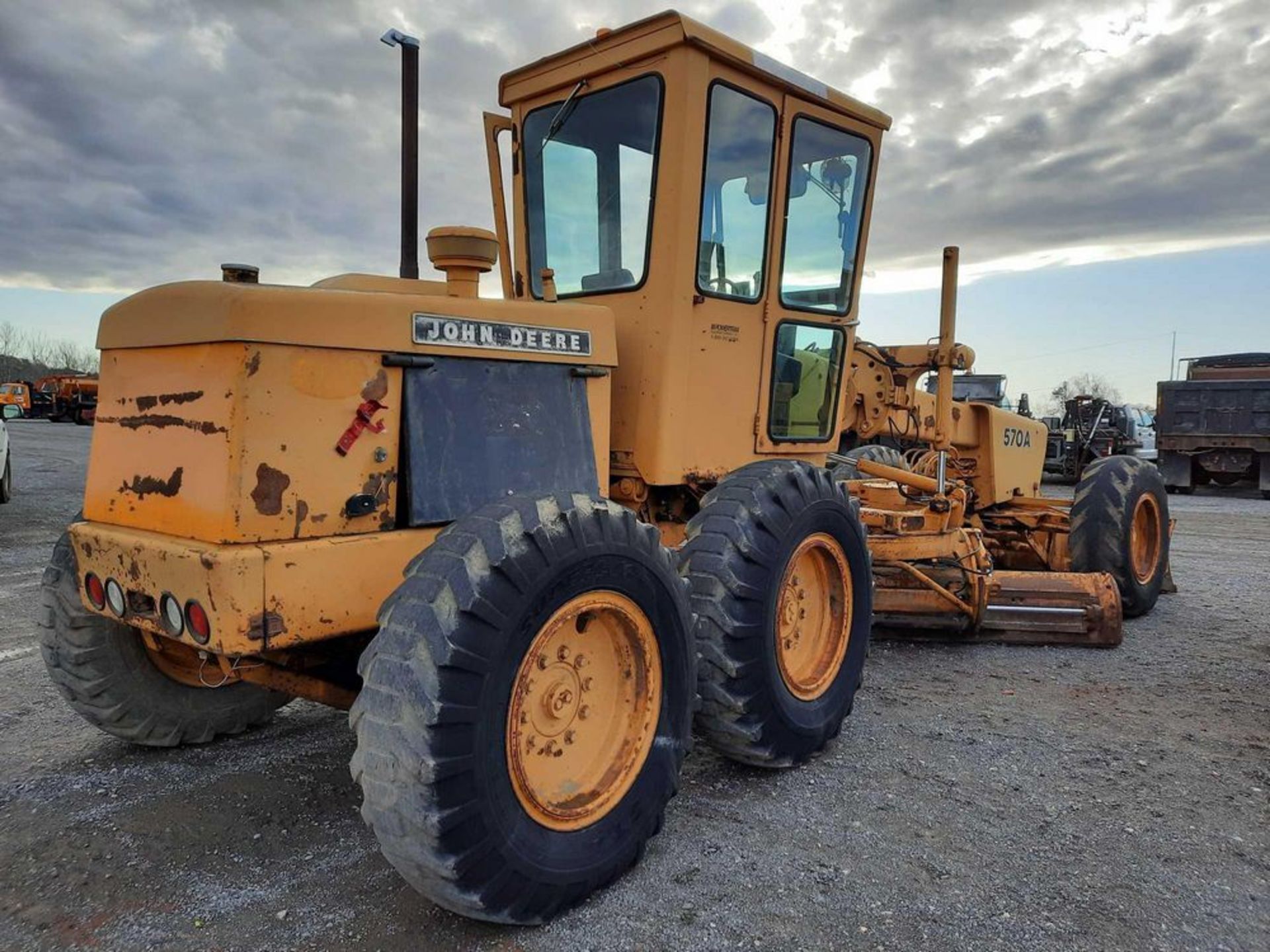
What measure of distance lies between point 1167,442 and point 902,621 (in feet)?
50.4

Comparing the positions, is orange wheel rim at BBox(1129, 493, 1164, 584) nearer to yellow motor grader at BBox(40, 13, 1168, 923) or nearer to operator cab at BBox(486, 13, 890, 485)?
yellow motor grader at BBox(40, 13, 1168, 923)

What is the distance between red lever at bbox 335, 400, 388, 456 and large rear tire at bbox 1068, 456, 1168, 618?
5.71 m

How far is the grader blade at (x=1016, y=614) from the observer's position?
584 cm

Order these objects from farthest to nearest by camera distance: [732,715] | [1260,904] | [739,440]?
[739,440], [732,715], [1260,904]

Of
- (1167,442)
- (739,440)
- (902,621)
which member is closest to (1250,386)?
(1167,442)

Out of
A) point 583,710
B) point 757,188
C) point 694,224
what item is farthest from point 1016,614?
point 583,710

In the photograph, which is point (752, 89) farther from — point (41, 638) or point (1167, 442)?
point (1167, 442)

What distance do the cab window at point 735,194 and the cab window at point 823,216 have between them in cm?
17

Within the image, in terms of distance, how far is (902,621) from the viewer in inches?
232

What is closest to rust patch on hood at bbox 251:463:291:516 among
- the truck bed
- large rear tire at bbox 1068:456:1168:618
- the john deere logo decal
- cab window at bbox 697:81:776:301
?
the john deere logo decal

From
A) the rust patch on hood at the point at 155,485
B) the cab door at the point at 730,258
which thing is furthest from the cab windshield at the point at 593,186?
the rust patch on hood at the point at 155,485

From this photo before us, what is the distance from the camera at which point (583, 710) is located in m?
2.93

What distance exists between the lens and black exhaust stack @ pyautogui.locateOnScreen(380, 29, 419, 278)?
18.8 ft

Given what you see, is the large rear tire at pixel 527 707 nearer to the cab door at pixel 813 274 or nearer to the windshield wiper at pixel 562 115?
the cab door at pixel 813 274
